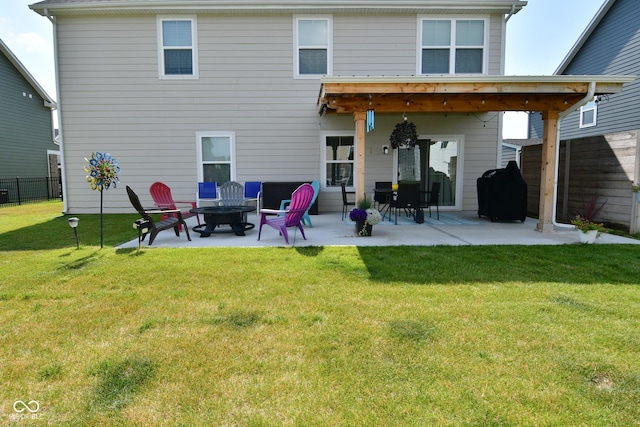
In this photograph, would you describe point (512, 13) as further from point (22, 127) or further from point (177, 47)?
point (22, 127)

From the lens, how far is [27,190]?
48.2 feet

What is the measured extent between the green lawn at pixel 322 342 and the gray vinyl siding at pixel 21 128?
12648mm

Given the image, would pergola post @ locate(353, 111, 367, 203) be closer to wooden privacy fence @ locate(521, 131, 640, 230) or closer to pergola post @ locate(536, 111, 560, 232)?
pergola post @ locate(536, 111, 560, 232)

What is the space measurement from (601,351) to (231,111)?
8419 millimetres

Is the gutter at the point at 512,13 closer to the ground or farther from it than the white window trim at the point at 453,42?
farther from it

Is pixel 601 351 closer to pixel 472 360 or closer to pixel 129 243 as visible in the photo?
pixel 472 360

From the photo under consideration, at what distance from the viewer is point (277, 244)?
18.3 ft

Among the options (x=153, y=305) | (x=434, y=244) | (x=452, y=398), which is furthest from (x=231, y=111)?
(x=452, y=398)

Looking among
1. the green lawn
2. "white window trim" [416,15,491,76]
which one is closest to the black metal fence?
the green lawn

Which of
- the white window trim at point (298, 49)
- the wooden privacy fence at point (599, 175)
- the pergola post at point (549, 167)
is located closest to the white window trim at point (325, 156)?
the white window trim at point (298, 49)

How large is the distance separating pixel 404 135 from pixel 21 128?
1515 centimetres

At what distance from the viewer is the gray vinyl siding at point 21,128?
1377cm

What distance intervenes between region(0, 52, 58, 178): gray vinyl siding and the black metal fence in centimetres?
27

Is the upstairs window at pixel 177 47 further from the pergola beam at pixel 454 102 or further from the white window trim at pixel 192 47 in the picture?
the pergola beam at pixel 454 102
